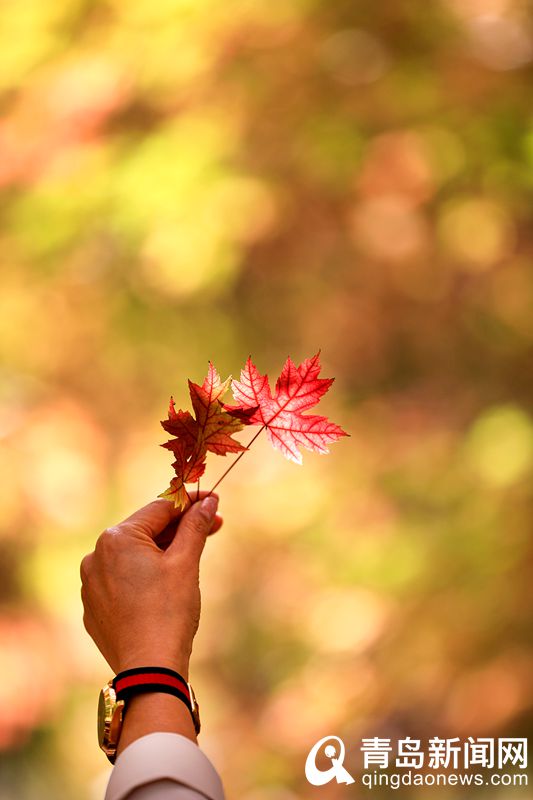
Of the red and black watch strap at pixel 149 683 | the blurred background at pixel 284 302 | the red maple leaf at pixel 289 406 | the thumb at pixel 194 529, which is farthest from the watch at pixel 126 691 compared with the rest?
the blurred background at pixel 284 302

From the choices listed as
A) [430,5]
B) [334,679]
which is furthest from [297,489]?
[430,5]

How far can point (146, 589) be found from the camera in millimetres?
707

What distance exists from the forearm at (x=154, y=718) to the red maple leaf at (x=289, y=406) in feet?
0.78

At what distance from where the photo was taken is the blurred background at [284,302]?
2.13 m

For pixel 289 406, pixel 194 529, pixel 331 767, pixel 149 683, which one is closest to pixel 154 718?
pixel 149 683

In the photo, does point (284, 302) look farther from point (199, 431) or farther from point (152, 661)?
point (152, 661)

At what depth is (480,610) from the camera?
2125 millimetres

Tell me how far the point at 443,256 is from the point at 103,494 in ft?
3.64

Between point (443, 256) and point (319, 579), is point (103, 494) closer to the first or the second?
point (319, 579)

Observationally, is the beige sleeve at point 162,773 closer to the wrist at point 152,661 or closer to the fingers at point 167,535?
the wrist at point 152,661

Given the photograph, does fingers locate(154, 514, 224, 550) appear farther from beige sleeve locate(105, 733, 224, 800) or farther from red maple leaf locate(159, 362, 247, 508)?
beige sleeve locate(105, 733, 224, 800)

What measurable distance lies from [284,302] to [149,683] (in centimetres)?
168

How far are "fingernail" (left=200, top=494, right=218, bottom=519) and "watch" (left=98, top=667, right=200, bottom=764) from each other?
16cm

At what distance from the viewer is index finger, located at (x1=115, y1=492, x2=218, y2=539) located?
2.47ft
